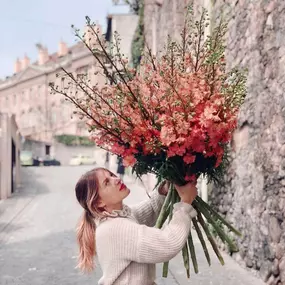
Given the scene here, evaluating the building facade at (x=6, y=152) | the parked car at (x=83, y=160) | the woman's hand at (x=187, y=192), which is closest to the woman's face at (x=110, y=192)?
the woman's hand at (x=187, y=192)

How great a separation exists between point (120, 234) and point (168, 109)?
0.61 meters

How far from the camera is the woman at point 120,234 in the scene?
2.20 metres

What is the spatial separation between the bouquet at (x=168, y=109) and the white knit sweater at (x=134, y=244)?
0.86ft

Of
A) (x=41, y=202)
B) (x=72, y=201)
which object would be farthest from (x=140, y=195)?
(x=41, y=202)

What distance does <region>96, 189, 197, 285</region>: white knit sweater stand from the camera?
7.18 ft

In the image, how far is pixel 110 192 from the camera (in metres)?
2.34

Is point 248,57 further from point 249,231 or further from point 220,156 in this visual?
point 220,156

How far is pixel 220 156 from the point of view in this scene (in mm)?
2369

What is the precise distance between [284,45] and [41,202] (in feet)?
35.6

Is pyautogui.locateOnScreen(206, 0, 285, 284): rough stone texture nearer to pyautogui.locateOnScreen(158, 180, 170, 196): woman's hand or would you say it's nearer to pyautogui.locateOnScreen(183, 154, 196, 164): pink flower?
pyautogui.locateOnScreen(158, 180, 170, 196): woman's hand

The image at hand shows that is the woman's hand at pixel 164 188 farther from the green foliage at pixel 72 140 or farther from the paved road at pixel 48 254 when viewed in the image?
the green foliage at pixel 72 140

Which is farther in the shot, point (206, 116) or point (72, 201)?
point (72, 201)

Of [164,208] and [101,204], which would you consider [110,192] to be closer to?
[101,204]

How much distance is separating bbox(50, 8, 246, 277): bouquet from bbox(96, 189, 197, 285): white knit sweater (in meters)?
0.26
